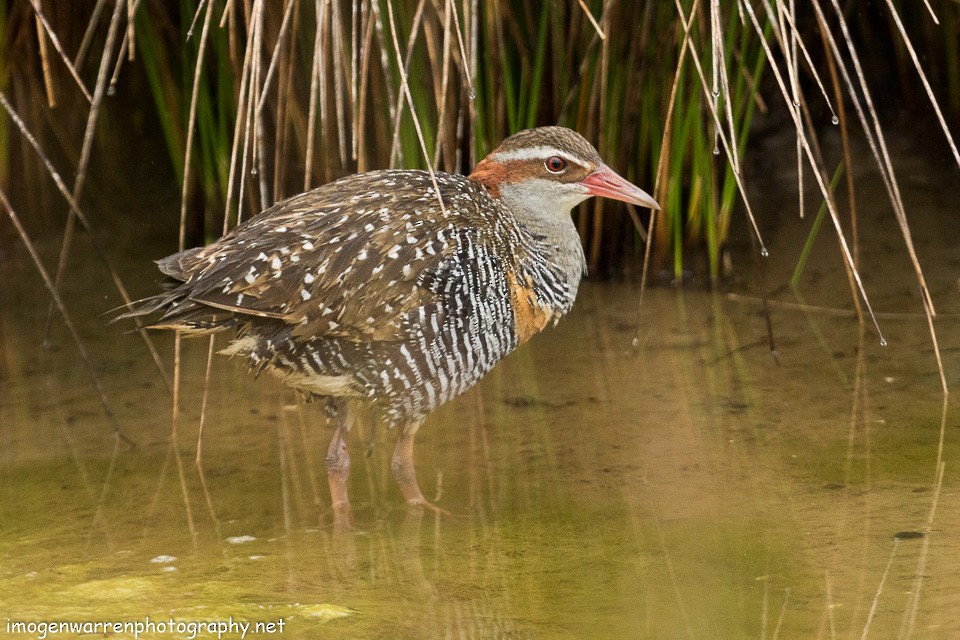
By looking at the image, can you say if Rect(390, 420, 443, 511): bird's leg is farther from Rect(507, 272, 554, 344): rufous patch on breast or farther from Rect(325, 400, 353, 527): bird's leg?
Rect(507, 272, 554, 344): rufous patch on breast

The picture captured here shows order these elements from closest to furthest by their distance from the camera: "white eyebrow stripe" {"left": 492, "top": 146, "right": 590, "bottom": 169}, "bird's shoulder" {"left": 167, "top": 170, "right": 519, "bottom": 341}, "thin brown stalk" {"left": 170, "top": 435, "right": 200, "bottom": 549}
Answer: "bird's shoulder" {"left": 167, "top": 170, "right": 519, "bottom": 341}
"thin brown stalk" {"left": 170, "top": 435, "right": 200, "bottom": 549}
"white eyebrow stripe" {"left": 492, "top": 146, "right": 590, "bottom": 169}

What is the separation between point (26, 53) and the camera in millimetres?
5699

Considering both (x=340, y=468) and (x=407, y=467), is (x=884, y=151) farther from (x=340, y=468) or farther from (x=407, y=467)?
(x=340, y=468)

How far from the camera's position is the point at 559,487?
4.27 meters

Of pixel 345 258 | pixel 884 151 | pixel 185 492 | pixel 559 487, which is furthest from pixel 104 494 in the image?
pixel 884 151

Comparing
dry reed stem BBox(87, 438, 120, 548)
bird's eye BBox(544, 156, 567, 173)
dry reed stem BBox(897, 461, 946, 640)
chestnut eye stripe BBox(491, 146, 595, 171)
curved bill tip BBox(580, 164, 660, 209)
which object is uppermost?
chestnut eye stripe BBox(491, 146, 595, 171)

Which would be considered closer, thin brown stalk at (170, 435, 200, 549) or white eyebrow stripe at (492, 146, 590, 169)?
thin brown stalk at (170, 435, 200, 549)

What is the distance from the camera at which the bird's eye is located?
4398 mm

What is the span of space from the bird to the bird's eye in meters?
0.03

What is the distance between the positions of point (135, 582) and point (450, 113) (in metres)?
2.46

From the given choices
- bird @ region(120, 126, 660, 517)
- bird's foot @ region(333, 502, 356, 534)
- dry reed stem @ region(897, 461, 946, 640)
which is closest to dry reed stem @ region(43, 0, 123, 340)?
bird @ region(120, 126, 660, 517)

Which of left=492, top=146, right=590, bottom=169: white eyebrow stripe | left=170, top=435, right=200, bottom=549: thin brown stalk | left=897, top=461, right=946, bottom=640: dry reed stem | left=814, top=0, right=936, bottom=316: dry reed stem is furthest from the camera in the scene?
left=492, top=146, right=590, bottom=169: white eyebrow stripe

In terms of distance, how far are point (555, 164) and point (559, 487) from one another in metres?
1.08

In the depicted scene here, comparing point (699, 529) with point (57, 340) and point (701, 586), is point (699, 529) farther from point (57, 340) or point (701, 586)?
point (57, 340)
